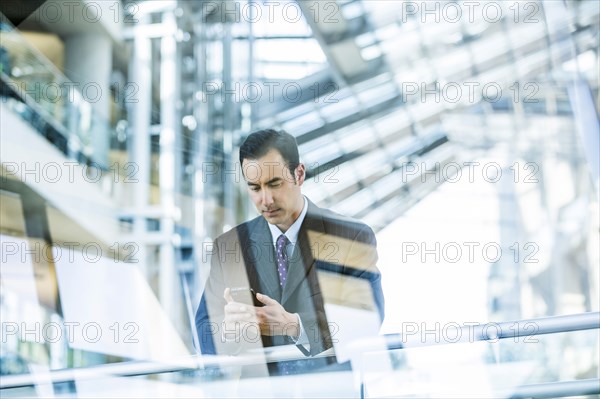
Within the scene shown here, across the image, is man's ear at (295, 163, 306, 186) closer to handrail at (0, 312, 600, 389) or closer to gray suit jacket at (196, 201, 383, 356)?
gray suit jacket at (196, 201, 383, 356)

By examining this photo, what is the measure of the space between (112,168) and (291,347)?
12.7 feet

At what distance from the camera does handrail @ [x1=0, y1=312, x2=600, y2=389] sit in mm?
1647

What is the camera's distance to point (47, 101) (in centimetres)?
459

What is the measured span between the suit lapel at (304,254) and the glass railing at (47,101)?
254 centimetres

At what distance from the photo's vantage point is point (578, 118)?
321 cm

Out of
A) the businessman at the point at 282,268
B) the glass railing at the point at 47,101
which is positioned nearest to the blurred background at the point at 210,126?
the glass railing at the point at 47,101

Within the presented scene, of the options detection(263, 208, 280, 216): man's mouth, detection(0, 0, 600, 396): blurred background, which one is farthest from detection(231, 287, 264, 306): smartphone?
detection(0, 0, 600, 396): blurred background

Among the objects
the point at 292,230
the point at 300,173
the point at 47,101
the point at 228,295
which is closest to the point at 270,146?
the point at 300,173

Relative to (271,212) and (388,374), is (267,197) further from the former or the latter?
(388,374)

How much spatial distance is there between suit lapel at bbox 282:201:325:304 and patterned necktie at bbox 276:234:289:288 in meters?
0.01

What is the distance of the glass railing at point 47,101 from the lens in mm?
4184

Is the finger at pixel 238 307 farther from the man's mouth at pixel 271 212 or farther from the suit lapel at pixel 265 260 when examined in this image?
the man's mouth at pixel 271 212

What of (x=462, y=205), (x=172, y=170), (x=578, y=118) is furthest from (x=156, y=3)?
(x=462, y=205)

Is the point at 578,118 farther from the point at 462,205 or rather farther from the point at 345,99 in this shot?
the point at 462,205
